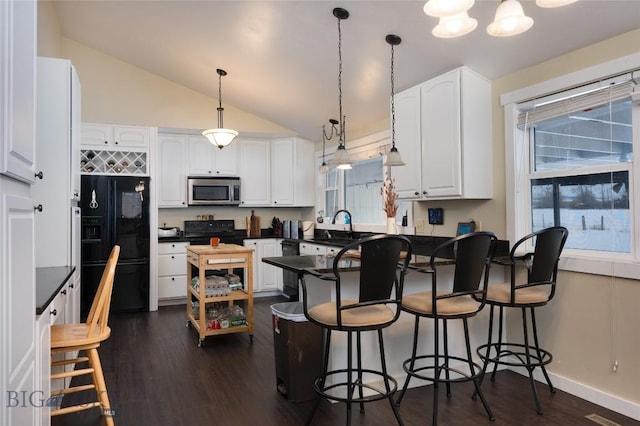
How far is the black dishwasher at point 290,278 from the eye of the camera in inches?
223

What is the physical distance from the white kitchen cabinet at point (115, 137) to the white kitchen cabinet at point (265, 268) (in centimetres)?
195

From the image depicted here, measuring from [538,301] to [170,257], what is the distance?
4562 millimetres

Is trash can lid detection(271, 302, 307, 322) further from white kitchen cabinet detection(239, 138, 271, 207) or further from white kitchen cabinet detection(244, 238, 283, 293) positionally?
white kitchen cabinet detection(239, 138, 271, 207)

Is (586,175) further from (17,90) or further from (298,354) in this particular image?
(17,90)

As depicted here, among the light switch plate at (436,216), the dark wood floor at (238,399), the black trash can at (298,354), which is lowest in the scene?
the dark wood floor at (238,399)

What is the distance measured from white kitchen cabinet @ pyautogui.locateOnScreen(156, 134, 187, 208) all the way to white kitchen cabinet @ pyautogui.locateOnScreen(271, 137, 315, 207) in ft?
4.29

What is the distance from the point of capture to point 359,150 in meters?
5.22

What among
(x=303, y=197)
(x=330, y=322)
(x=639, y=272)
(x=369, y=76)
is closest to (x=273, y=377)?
(x=330, y=322)

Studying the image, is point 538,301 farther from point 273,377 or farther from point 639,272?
point 273,377

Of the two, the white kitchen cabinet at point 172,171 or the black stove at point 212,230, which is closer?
the white kitchen cabinet at point 172,171

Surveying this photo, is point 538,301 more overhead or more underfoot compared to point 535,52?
more underfoot

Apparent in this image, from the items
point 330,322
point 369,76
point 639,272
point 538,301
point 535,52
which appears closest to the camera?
point 330,322

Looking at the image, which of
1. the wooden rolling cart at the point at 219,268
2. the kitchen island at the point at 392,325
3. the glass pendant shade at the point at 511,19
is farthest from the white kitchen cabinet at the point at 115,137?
the glass pendant shade at the point at 511,19

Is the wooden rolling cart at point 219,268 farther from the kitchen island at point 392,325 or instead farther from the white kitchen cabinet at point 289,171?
the white kitchen cabinet at point 289,171
